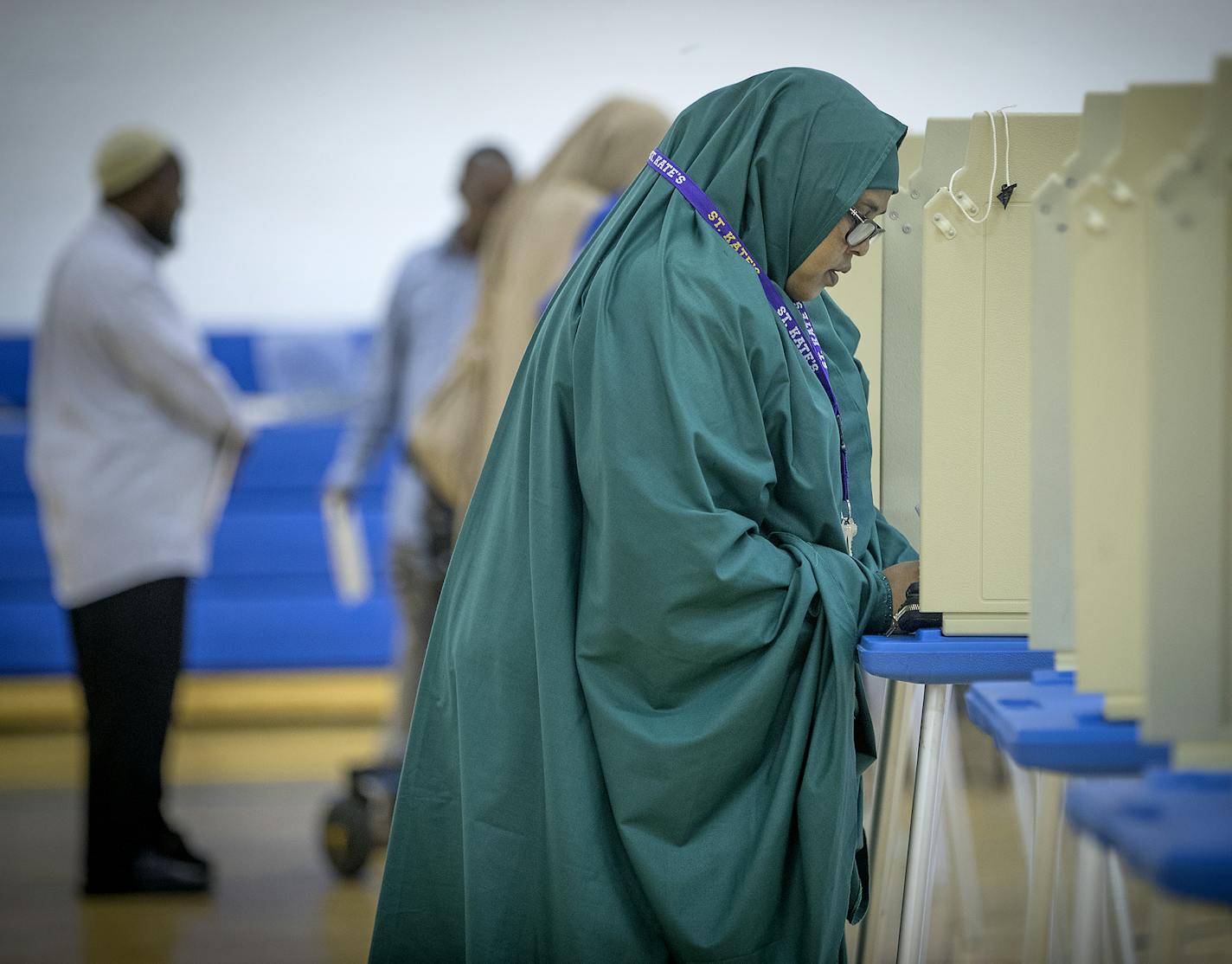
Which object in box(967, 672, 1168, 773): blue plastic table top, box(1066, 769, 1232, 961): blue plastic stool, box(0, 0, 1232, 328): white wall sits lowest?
box(1066, 769, 1232, 961): blue plastic stool

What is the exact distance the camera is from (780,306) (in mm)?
1647

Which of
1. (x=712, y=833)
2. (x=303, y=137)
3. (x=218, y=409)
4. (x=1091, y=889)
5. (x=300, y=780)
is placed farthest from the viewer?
(x=303, y=137)

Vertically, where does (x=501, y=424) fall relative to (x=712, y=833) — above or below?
above

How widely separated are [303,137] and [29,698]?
2212 millimetres

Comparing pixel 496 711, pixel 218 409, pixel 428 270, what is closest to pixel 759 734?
pixel 496 711

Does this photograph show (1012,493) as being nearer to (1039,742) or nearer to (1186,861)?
(1039,742)

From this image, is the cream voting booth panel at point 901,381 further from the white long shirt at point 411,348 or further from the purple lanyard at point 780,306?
the white long shirt at point 411,348

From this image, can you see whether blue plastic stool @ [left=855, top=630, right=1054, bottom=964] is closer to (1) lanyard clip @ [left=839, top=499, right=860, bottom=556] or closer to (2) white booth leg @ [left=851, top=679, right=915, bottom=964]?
(1) lanyard clip @ [left=839, top=499, right=860, bottom=556]

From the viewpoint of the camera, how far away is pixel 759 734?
1546mm

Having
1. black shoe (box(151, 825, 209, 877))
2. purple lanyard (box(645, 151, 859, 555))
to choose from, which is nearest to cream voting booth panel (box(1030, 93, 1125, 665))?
purple lanyard (box(645, 151, 859, 555))

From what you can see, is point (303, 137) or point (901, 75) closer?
point (901, 75)

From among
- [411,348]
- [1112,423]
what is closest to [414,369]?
[411,348]

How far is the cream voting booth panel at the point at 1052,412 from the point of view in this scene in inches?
52.8

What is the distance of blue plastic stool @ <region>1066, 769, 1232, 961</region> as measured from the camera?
907 millimetres
